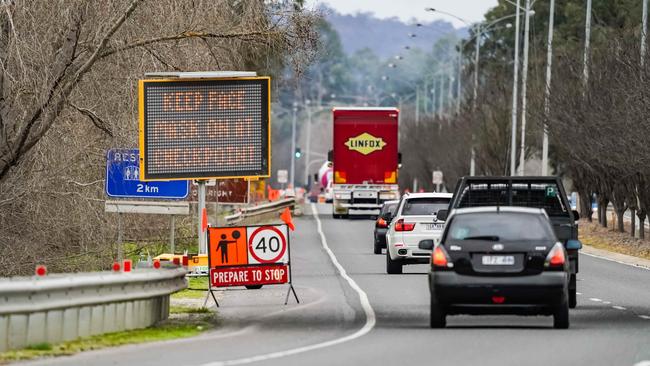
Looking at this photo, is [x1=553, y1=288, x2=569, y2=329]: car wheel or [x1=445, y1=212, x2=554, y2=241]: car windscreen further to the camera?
[x1=445, y1=212, x2=554, y2=241]: car windscreen

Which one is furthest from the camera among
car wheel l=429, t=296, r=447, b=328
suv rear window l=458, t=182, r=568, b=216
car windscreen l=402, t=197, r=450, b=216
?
car windscreen l=402, t=197, r=450, b=216

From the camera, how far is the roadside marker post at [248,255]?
80.0 ft

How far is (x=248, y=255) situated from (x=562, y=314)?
619cm

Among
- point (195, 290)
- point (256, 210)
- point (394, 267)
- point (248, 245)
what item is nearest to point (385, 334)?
point (248, 245)

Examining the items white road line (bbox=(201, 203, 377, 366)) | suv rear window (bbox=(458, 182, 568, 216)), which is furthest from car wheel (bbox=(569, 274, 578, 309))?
white road line (bbox=(201, 203, 377, 366))

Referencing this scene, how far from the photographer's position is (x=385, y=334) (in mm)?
18953

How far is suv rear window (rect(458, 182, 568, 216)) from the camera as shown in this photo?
24.6m

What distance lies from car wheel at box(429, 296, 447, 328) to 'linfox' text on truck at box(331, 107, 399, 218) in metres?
45.7

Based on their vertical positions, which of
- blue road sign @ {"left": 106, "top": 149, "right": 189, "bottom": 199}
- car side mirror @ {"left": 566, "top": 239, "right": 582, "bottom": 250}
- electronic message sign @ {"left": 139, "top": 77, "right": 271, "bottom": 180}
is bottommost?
car side mirror @ {"left": 566, "top": 239, "right": 582, "bottom": 250}

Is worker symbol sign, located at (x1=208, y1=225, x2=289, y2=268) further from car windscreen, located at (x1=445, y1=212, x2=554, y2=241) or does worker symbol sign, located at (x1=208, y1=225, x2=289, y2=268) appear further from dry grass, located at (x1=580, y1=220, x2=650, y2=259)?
dry grass, located at (x1=580, y1=220, x2=650, y2=259)

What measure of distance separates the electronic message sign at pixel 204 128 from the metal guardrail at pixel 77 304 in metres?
6.11

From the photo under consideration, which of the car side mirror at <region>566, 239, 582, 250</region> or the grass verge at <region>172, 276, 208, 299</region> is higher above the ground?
the car side mirror at <region>566, 239, 582, 250</region>

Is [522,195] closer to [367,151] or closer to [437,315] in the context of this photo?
[437,315]

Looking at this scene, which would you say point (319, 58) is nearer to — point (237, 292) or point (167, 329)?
point (237, 292)
